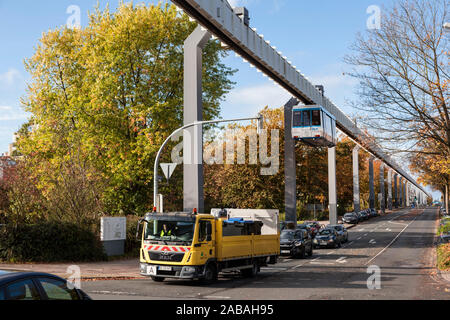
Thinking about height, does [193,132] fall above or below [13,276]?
above

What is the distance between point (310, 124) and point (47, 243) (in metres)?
23.4

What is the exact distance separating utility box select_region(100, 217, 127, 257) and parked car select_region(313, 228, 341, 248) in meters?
16.1

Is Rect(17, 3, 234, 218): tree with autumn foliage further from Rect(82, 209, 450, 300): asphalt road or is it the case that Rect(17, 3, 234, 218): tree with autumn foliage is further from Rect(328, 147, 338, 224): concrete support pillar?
Rect(328, 147, 338, 224): concrete support pillar

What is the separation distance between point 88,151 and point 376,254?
1887 cm

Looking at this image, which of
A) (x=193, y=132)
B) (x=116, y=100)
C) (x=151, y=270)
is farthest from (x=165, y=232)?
(x=116, y=100)

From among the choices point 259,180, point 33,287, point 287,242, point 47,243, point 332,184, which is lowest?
point 287,242

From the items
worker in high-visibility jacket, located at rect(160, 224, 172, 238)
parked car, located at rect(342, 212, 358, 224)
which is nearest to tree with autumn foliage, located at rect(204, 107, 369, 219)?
parked car, located at rect(342, 212, 358, 224)

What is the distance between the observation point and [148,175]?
31.8m

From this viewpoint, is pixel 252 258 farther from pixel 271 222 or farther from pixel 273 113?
pixel 273 113

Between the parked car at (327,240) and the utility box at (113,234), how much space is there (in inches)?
634

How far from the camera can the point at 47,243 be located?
23.2 metres

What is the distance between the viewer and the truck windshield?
1684 cm

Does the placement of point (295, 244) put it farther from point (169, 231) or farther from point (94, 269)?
point (169, 231)

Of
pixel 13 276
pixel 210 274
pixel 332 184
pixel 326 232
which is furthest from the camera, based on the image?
pixel 332 184
